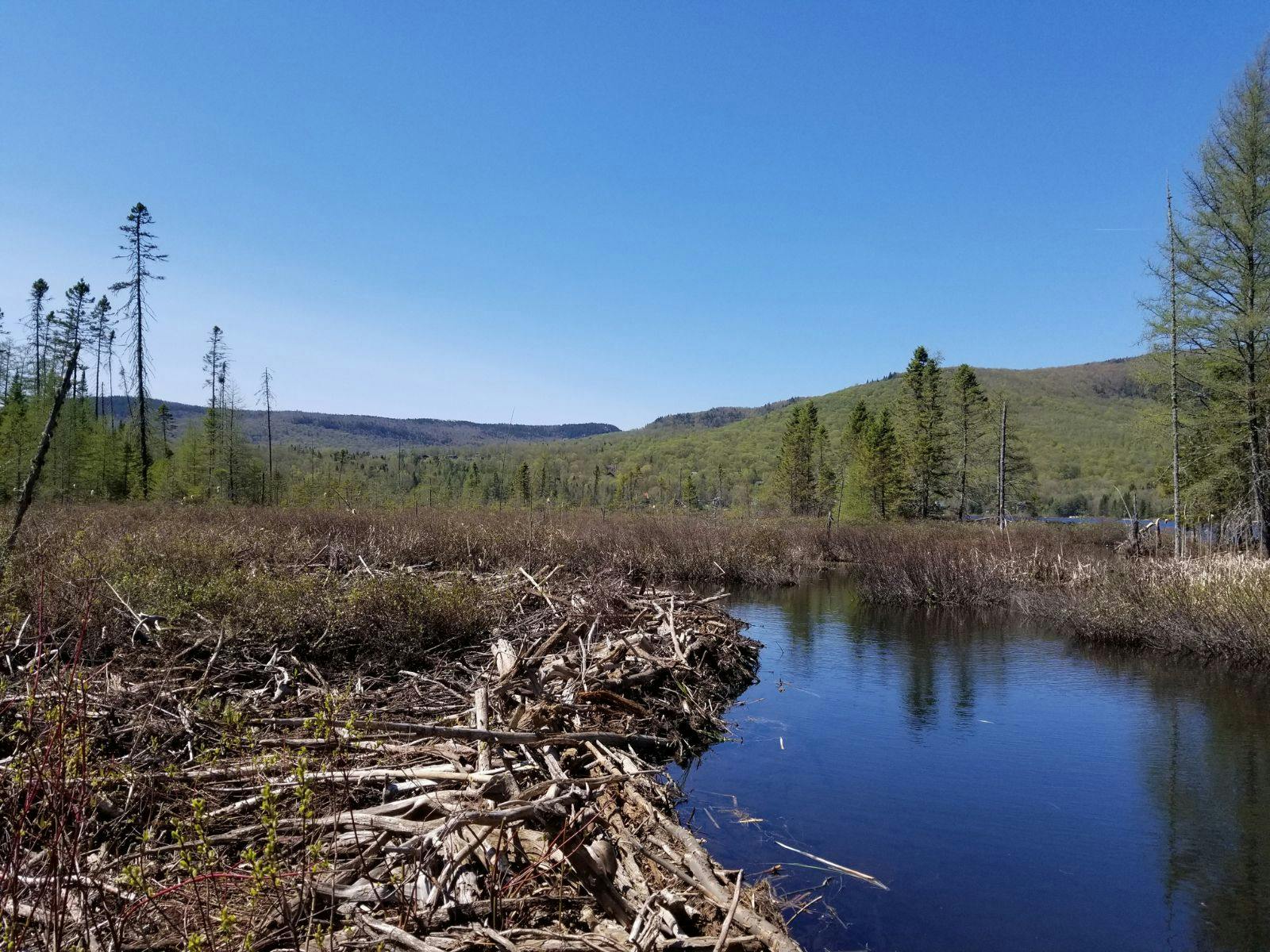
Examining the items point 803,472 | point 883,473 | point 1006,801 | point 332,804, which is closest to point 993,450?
point 883,473

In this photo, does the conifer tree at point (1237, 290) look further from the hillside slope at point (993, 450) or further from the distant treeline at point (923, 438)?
the hillside slope at point (993, 450)

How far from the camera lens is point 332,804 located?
433 centimetres

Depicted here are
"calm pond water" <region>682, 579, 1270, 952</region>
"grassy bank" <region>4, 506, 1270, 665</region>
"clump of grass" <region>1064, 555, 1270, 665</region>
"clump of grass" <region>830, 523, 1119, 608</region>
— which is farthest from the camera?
"clump of grass" <region>830, 523, 1119, 608</region>

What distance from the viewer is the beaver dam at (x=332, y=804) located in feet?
10.4

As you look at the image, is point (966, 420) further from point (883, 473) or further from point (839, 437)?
point (839, 437)

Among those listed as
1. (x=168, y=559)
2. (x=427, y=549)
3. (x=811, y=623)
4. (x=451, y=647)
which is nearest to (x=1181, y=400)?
(x=811, y=623)

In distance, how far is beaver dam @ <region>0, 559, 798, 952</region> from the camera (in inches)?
125

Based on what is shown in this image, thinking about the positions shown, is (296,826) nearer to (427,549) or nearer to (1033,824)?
(1033,824)

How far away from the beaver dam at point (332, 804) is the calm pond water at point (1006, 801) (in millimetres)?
1379

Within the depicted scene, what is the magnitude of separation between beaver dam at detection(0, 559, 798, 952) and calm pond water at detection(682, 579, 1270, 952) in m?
1.38

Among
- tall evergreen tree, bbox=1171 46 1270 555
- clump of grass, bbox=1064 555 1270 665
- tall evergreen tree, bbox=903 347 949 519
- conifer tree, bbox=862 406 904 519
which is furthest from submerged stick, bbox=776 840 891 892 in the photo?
tall evergreen tree, bbox=903 347 949 519

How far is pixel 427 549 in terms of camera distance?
55.9ft

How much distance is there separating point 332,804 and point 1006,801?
6.65 metres

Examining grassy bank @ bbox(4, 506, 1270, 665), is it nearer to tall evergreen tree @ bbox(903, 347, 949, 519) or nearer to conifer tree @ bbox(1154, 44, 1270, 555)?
conifer tree @ bbox(1154, 44, 1270, 555)
